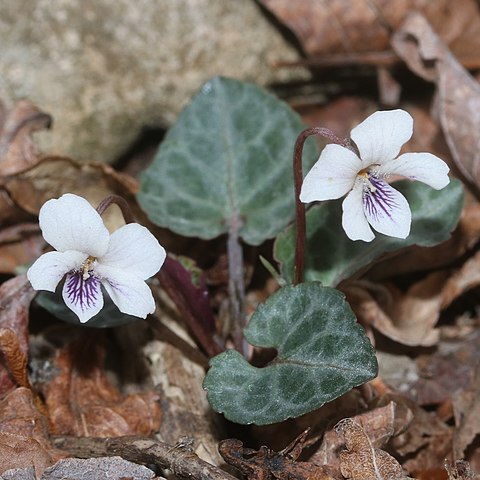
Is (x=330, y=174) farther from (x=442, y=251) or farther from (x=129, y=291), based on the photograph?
(x=442, y=251)

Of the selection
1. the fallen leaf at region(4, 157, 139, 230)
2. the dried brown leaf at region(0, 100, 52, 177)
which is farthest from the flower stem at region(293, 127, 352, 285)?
the dried brown leaf at region(0, 100, 52, 177)

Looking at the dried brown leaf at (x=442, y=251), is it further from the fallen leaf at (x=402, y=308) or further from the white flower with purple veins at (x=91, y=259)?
the white flower with purple veins at (x=91, y=259)

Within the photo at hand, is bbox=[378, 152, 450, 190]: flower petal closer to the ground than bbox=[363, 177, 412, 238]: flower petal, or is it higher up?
higher up

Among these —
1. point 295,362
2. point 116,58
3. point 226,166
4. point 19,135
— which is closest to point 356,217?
point 295,362

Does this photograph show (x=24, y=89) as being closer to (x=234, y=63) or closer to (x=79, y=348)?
(x=234, y=63)

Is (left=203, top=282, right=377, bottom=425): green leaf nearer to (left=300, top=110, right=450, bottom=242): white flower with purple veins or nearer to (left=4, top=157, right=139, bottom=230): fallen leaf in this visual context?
(left=300, top=110, right=450, bottom=242): white flower with purple veins
